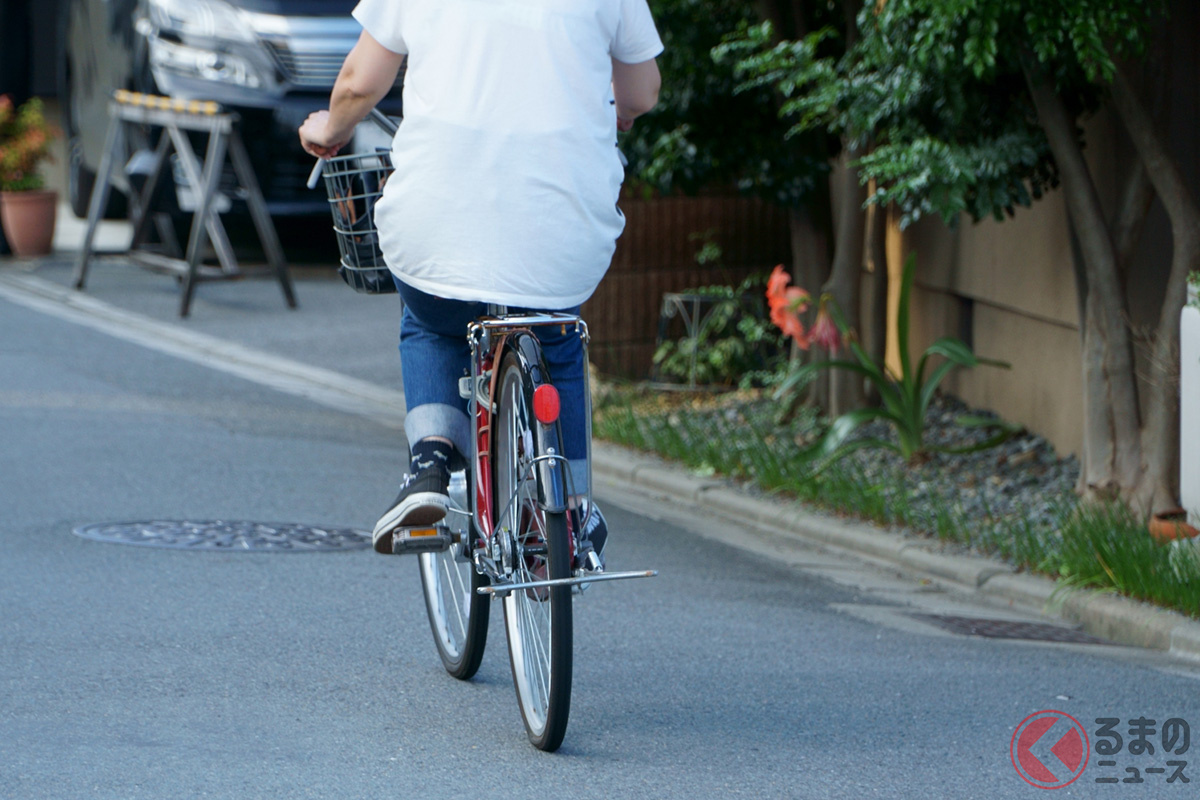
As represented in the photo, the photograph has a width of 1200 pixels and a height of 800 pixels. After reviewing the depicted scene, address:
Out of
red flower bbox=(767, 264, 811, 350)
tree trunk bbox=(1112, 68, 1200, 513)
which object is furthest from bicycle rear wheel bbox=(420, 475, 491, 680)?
red flower bbox=(767, 264, 811, 350)

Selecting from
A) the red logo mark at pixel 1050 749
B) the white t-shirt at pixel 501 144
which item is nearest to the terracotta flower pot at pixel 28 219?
the white t-shirt at pixel 501 144

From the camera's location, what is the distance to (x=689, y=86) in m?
8.92

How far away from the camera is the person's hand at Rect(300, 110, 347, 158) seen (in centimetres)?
403

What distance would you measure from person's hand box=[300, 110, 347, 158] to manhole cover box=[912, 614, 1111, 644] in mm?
2690

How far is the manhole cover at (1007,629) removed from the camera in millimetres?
5422

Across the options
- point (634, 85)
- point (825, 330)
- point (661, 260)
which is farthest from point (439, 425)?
point (661, 260)

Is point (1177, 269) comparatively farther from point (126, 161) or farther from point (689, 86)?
point (126, 161)

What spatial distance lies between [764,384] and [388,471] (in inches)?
122

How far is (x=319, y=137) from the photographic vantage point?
4027 millimetres

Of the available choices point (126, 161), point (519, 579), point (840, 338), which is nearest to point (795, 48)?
point (840, 338)

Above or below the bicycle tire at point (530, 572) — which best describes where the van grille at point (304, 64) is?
above

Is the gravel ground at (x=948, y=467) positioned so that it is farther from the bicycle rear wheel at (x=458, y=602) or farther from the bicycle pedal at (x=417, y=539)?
the bicycle pedal at (x=417, y=539)

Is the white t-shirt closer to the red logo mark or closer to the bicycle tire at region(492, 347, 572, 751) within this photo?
the bicycle tire at region(492, 347, 572, 751)

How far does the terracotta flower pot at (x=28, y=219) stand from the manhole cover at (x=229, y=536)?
1065 cm
